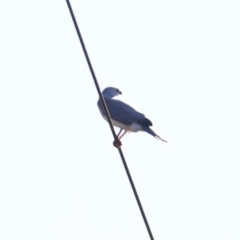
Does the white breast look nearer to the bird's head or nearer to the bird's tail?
the bird's tail

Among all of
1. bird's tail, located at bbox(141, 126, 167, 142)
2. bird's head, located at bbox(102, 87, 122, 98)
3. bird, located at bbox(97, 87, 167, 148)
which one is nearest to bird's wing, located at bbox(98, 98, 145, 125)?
bird, located at bbox(97, 87, 167, 148)

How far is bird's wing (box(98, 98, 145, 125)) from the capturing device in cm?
1530

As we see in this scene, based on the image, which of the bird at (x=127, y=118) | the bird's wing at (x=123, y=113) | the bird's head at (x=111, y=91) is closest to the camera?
the bird at (x=127, y=118)

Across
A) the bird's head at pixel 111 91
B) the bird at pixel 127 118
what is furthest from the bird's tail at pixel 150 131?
the bird's head at pixel 111 91

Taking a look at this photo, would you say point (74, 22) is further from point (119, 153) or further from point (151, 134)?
point (151, 134)

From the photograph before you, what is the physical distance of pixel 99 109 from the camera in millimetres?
17266

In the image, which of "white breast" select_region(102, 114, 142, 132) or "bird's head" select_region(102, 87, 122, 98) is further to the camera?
"bird's head" select_region(102, 87, 122, 98)

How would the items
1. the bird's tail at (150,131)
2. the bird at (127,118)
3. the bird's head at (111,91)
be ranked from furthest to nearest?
the bird's head at (111,91), the bird at (127,118), the bird's tail at (150,131)

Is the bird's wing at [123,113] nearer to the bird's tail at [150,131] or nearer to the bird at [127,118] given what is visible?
the bird at [127,118]

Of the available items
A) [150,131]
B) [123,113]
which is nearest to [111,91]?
[123,113]

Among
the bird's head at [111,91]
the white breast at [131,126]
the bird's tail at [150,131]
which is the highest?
the bird's tail at [150,131]

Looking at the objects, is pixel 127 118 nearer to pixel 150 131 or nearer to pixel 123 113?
pixel 123 113

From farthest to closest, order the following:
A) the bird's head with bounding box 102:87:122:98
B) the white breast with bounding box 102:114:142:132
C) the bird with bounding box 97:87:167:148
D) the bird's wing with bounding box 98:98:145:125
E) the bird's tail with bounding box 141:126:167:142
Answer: the bird's head with bounding box 102:87:122:98
the bird's wing with bounding box 98:98:145:125
the white breast with bounding box 102:114:142:132
the bird with bounding box 97:87:167:148
the bird's tail with bounding box 141:126:167:142

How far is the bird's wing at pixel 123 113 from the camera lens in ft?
50.2
